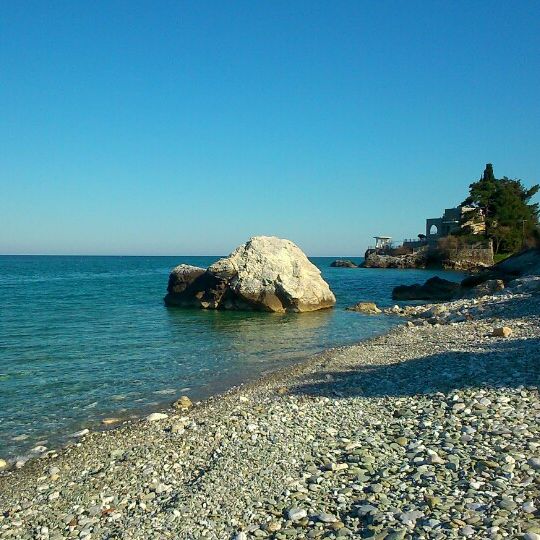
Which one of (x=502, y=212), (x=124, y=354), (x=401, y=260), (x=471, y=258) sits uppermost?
(x=502, y=212)

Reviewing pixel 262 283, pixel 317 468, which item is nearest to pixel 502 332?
pixel 317 468

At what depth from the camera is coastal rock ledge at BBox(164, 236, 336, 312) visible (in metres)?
35.3

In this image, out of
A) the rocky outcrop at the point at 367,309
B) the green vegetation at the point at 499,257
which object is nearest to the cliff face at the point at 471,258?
the green vegetation at the point at 499,257

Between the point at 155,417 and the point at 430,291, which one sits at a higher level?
the point at 430,291

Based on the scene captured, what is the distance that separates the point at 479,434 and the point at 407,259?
9642 centimetres

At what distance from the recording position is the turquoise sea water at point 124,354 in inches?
517

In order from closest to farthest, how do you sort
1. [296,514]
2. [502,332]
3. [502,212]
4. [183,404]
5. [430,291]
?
[296,514]
[183,404]
[502,332]
[430,291]
[502,212]

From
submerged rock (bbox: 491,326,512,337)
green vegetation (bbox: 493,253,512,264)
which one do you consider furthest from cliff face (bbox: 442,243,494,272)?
submerged rock (bbox: 491,326,512,337)

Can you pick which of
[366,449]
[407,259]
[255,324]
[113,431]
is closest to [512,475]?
[366,449]

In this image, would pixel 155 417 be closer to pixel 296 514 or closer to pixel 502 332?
pixel 296 514

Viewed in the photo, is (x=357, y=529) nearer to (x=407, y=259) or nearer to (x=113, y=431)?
(x=113, y=431)

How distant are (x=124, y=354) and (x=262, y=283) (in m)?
15.8

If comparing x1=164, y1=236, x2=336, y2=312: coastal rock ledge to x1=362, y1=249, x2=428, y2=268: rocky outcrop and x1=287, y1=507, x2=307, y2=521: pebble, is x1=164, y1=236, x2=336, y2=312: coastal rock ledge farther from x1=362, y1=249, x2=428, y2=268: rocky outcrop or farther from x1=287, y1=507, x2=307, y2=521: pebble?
x1=362, y1=249, x2=428, y2=268: rocky outcrop

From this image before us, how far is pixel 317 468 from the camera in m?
Answer: 7.64
